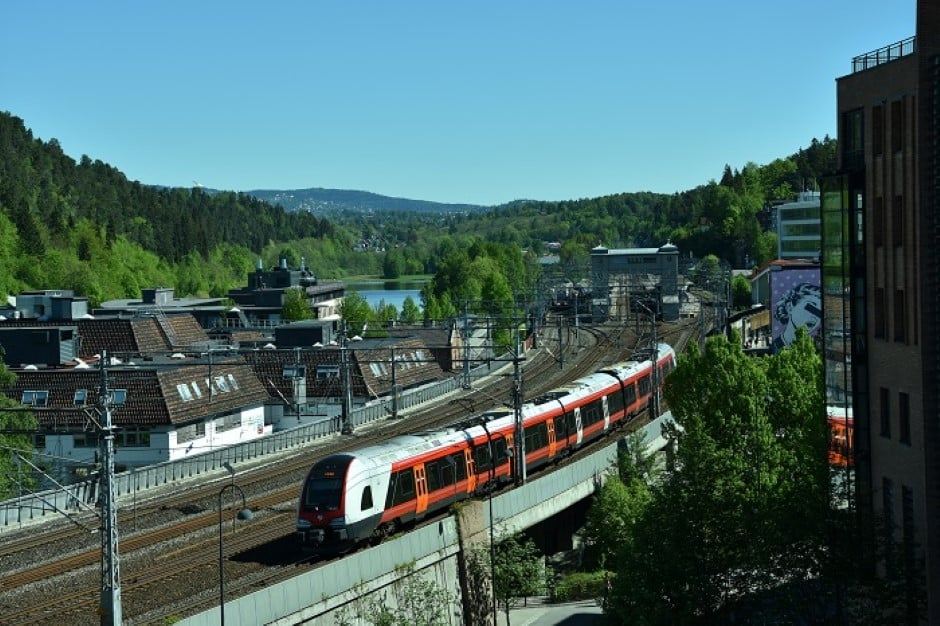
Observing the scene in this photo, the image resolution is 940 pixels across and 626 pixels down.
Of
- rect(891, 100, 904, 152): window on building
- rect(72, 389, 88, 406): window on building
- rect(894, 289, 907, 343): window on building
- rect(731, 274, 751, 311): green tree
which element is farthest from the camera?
rect(731, 274, 751, 311): green tree

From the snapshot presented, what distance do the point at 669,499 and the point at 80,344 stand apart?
63358 millimetres

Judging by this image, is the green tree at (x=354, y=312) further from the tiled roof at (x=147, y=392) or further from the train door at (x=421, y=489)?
the train door at (x=421, y=489)

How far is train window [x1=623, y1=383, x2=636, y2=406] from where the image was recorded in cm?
6994

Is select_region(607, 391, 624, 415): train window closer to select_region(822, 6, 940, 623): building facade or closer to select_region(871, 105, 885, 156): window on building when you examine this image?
select_region(822, 6, 940, 623): building facade

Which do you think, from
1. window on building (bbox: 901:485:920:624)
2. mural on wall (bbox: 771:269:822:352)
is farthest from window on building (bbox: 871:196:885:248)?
mural on wall (bbox: 771:269:822:352)

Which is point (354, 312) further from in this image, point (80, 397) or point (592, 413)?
point (592, 413)

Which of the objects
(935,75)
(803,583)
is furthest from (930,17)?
(803,583)

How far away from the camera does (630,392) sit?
233 ft

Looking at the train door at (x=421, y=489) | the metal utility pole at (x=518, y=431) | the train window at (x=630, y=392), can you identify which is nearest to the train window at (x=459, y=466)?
the train door at (x=421, y=489)

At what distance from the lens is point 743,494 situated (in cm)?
4109

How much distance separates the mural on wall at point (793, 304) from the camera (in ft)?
314

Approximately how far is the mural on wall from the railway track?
46644 mm

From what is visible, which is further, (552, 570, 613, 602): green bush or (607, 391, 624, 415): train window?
(607, 391, 624, 415): train window

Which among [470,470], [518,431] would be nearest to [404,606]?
[470,470]
